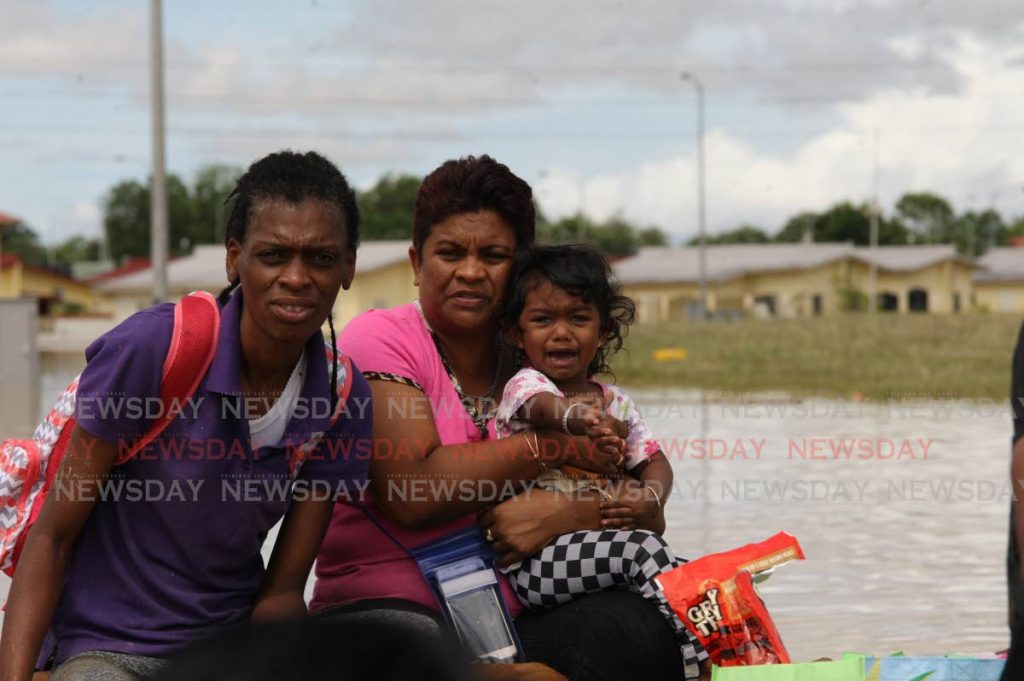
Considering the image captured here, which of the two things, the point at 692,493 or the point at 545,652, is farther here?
the point at 692,493

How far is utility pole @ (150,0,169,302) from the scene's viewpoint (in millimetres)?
19072

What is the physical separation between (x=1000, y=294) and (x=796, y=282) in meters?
11.3

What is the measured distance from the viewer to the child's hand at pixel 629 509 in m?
3.60

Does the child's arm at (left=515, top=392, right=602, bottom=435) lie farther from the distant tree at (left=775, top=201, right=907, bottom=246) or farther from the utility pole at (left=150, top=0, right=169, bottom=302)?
the distant tree at (left=775, top=201, right=907, bottom=246)

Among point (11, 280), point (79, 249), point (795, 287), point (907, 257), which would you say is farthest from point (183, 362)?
point (79, 249)

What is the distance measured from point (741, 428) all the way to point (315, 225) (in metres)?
12.0

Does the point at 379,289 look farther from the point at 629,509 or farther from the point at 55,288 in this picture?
the point at 629,509

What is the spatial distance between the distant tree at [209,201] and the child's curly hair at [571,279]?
75863mm

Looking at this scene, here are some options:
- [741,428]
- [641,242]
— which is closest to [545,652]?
[741,428]

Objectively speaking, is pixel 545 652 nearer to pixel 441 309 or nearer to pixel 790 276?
pixel 441 309

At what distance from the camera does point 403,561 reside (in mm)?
3574

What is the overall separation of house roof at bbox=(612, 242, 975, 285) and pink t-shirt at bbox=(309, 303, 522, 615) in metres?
62.4

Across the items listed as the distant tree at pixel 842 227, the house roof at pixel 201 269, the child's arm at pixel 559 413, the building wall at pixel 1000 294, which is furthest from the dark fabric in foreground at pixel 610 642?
the distant tree at pixel 842 227

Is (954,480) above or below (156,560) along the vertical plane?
below
